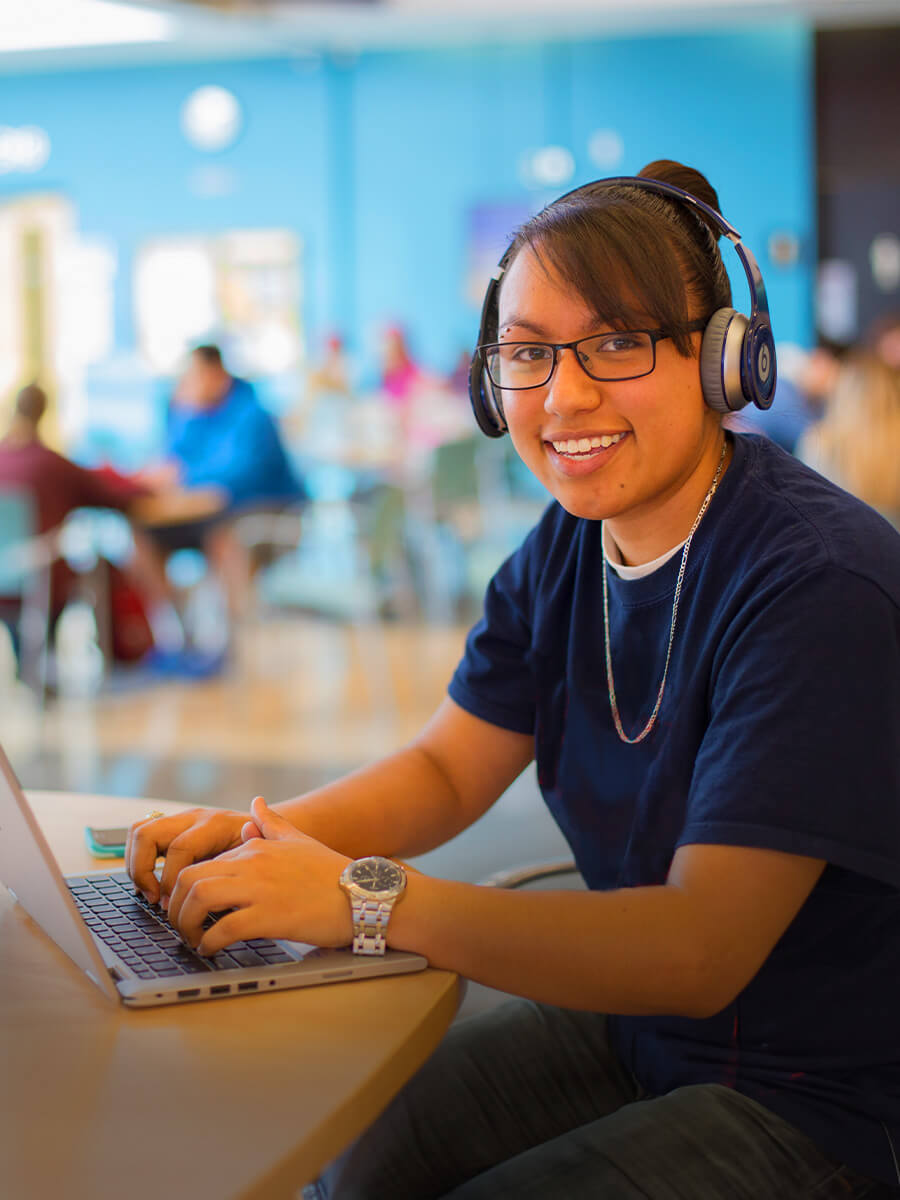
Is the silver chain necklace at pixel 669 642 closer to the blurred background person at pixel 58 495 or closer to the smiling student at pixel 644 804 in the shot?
the smiling student at pixel 644 804

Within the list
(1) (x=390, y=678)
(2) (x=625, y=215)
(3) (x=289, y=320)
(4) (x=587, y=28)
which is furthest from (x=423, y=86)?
(2) (x=625, y=215)

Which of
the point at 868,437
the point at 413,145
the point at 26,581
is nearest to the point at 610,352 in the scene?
the point at 868,437

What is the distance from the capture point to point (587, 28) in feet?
27.2

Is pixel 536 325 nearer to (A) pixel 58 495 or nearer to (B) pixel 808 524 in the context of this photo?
(B) pixel 808 524

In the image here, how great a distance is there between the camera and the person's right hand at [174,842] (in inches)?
38.4

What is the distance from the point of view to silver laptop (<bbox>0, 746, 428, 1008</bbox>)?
79cm

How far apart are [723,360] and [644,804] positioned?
373 millimetres

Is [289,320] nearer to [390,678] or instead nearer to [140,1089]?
[390,678]

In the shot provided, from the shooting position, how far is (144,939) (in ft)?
2.95

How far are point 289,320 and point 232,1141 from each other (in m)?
8.69

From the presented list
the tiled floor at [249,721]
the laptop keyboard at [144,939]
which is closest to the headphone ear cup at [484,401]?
the laptop keyboard at [144,939]

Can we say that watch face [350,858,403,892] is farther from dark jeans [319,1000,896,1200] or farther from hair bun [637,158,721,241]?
hair bun [637,158,721,241]

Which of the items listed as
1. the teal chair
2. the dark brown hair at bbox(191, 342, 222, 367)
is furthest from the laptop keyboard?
the dark brown hair at bbox(191, 342, 222, 367)

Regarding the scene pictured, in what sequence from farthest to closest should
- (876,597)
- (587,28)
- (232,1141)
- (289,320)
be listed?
(289,320)
(587,28)
(876,597)
(232,1141)
